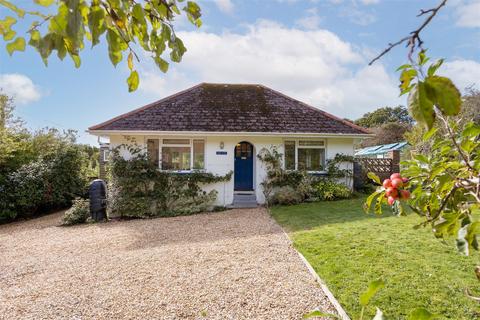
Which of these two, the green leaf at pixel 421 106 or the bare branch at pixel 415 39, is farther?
the bare branch at pixel 415 39

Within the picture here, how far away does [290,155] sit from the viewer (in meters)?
13.5

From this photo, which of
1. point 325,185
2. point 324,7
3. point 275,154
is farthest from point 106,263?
point 325,185

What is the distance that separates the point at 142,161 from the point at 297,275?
28.0 feet

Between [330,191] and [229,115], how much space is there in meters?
5.52

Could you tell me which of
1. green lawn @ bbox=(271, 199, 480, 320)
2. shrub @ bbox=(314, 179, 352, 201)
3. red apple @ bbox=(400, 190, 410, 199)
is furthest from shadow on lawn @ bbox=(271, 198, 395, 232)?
red apple @ bbox=(400, 190, 410, 199)

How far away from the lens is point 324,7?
2.84 m

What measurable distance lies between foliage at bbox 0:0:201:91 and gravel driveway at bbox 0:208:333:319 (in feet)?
11.6

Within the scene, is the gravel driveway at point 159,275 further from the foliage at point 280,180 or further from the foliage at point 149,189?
the foliage at point 280,180

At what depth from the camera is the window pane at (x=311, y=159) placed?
13531 millimetres

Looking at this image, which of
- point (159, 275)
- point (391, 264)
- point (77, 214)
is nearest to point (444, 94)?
point (391, 264)

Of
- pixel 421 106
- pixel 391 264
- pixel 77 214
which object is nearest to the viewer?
pixel 421 106

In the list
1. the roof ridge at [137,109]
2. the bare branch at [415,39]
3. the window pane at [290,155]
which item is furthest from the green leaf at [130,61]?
the window pane at [290,155]

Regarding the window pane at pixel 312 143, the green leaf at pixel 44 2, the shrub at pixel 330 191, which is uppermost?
the window pane at pixel 312 143

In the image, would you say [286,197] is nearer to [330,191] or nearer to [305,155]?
[330,191]
